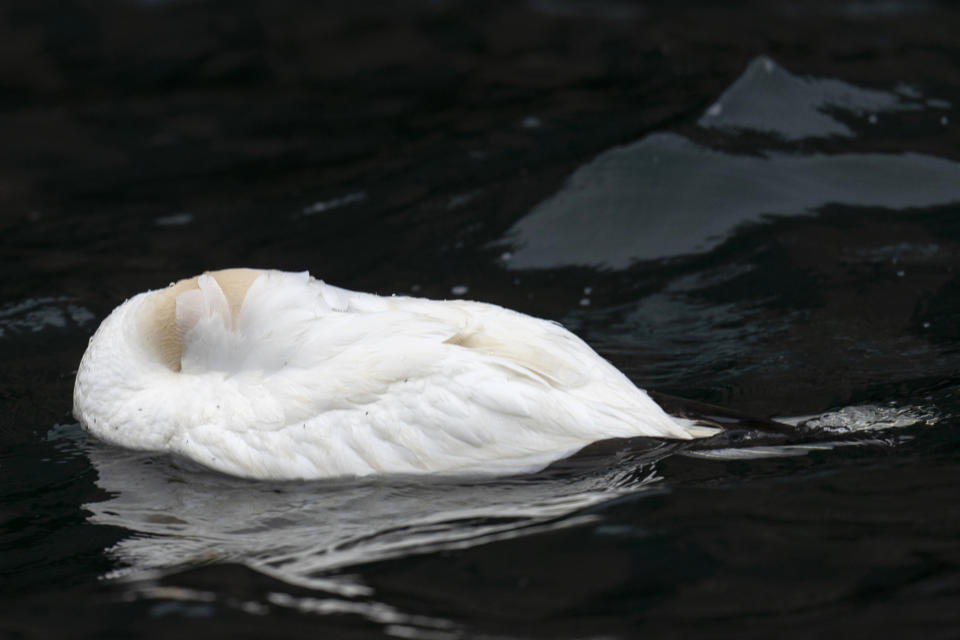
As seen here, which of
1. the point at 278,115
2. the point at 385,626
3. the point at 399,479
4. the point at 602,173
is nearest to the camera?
the point at 385,626

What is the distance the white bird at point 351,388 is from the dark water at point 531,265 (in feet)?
0.39

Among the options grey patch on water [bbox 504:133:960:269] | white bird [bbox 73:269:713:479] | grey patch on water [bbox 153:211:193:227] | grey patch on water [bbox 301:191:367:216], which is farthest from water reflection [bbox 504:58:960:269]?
white bird [bbox 73:269:713:479]

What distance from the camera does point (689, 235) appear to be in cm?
779

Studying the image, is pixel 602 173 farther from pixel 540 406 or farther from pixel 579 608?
pixel 579 608

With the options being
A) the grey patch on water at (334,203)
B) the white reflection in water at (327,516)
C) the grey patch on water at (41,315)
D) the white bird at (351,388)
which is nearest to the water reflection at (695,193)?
the grey patch on water at (334,203)

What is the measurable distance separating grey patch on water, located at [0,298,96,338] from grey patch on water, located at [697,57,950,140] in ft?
14.3

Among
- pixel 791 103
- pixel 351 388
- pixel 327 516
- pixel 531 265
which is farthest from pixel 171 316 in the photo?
pixel 791 103

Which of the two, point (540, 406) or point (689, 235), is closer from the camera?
point (540, 406)

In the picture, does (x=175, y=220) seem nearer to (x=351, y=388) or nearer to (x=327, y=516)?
(x=351, y=388)

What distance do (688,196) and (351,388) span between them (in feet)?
12.9

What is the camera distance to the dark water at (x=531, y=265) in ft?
13.4

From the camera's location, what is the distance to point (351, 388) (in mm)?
4754

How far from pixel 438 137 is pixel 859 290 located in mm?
3995

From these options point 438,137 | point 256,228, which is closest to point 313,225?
point 256,228
